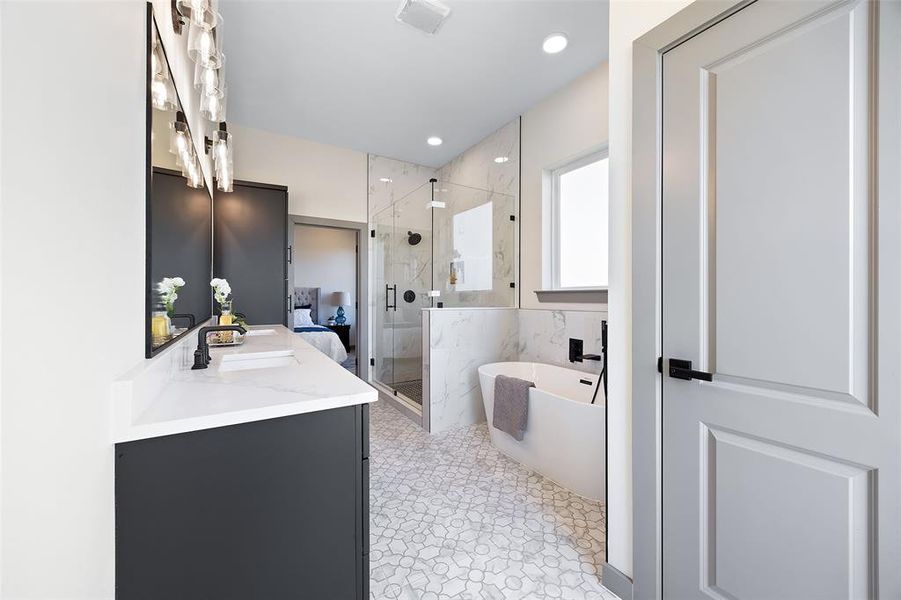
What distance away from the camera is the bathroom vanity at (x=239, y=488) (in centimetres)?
83

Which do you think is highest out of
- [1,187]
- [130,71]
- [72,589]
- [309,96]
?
[309,96]

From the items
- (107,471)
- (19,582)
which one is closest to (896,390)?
(19,582)

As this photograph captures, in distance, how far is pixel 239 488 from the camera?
94cm

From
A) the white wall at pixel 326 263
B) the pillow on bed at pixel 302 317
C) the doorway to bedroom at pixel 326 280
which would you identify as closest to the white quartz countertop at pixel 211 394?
the pillow on bed at pixel 302 317

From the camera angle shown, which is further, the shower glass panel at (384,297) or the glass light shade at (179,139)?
the shower glass panel at (384,297)

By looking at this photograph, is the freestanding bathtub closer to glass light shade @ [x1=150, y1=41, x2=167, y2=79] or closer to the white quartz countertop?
the white quartz countertop

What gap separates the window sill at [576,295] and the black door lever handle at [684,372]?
1.57 meters

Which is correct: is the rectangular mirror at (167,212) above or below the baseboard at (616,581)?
above

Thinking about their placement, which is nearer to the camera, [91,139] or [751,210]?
[91,139]

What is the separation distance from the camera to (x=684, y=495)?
123 centimetres

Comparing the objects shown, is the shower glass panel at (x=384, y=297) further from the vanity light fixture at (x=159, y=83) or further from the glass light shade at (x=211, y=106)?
the vanity light fixture at (x=159, y=83)

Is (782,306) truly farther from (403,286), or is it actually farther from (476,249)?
(403,286)

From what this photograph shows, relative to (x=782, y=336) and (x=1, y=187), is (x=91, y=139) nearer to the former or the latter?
(x=1, y=187)

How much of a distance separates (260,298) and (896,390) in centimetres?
395
